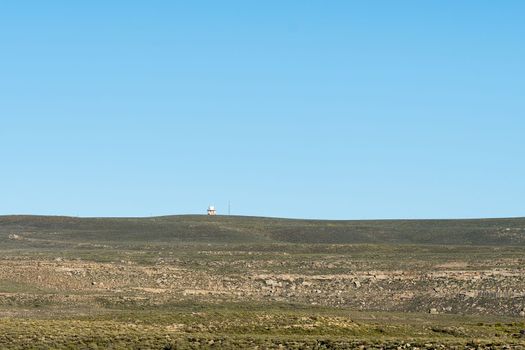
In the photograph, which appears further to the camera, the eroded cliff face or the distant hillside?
the distant hillside

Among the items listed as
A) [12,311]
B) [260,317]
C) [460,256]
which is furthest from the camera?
[460,256]

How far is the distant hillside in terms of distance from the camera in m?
112

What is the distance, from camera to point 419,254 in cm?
8781

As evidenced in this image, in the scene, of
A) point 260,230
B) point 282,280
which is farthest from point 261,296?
point 260,230

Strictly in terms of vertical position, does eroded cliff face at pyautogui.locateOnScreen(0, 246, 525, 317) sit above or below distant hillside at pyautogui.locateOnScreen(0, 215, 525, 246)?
below

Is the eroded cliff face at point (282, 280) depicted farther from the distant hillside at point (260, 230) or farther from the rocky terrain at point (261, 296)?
the distant hillside at point (260, 230)

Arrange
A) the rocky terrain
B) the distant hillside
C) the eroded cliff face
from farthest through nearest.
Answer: the distant hillside → the eroded cliff face → the rocky terrain

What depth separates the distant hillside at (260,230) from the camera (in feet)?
368

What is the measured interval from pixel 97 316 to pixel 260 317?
7.32 metres

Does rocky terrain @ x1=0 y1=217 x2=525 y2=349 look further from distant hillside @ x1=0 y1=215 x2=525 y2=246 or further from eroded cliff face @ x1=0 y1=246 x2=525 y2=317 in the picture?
distant hillside @ x1=0 y1=215 x2=525 y2=246

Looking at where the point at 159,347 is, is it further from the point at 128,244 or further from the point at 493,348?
the point at 128,244

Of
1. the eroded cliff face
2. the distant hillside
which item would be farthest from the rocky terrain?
the distant hillside

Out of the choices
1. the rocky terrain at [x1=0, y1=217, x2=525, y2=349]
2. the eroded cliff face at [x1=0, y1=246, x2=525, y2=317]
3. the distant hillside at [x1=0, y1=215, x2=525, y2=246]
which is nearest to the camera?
the rocky terrain at [x1=0, y1=217, x2=525, y2=349]

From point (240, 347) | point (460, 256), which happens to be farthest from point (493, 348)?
point (460, 256)
